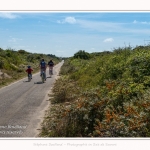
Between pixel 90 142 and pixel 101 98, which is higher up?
pixel 101 98

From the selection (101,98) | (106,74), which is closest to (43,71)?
(106,74)

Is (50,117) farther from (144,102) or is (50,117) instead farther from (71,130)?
(144,102)

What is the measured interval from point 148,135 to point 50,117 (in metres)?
4.00

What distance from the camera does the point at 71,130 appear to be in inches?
272

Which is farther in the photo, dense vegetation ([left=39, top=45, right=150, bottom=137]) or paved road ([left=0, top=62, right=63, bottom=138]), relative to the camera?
paved road ([left=0, top=62, right=63, bottom=138])

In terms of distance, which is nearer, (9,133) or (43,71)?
(9,133)

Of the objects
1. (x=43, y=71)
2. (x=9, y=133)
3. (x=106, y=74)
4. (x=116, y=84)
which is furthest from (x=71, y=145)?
(x=43, y=71)

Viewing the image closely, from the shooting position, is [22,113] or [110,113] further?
[22,113]

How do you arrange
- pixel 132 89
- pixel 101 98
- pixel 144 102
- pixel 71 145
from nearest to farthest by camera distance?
pixel 71 145, pixel 144 102, pixel 101 98, pixel 132 89

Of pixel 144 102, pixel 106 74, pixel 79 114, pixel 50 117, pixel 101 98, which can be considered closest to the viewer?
pixel 144 102

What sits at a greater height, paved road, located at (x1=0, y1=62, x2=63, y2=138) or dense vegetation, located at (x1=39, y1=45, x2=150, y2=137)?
dense vegetation, located at (x1=39, y1=45, x2=150, y2=137)

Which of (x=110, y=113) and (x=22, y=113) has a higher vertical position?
(x=110, y=113)

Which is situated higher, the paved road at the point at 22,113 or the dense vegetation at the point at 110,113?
the dense vegetation at the point at 110,113

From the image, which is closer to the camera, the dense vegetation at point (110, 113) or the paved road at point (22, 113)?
the dense vegetation at point (110, 113)
